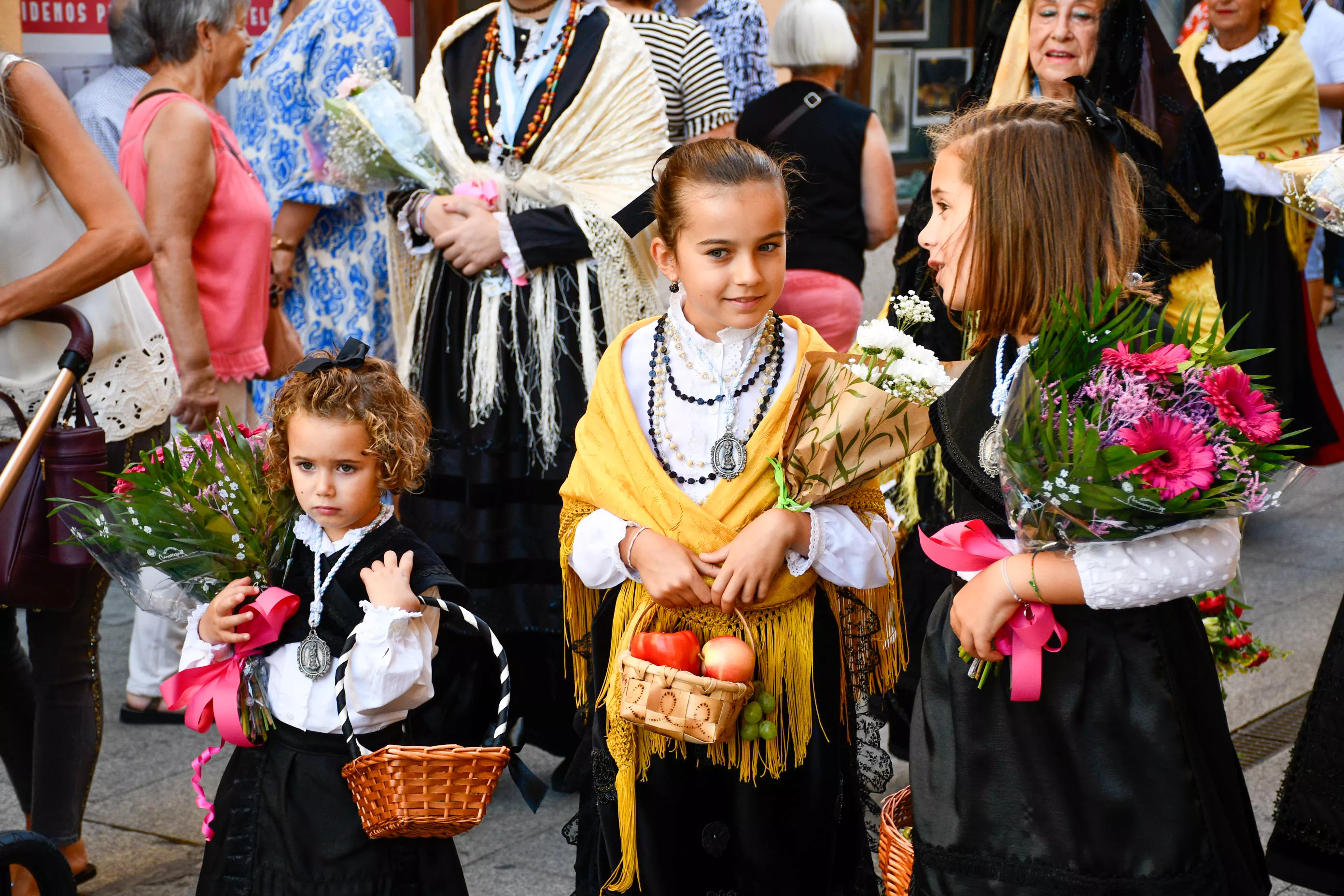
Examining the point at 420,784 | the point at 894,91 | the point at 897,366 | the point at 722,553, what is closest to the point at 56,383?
the point at 420,784

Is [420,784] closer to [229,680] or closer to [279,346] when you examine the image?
[229,680]

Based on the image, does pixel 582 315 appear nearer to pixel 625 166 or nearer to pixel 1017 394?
pixel 625 166

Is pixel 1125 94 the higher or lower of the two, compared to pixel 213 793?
higher

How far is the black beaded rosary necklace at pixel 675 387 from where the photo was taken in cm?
278

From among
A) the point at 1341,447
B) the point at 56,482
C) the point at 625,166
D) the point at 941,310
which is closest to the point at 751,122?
the point at 625,166

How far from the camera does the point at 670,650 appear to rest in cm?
259

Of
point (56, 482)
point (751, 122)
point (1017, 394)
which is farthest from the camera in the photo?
point (751, 122)

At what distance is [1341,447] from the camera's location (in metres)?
5.61

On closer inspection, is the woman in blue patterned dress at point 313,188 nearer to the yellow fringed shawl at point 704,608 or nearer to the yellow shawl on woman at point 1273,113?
the yellow fringed shawl at point 704,608

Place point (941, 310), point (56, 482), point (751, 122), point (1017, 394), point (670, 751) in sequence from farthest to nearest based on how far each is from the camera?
Answer: 1. point (751, 122)
2. point (941, 310)
3. point (56, 482)
4. point (670, 751)
5. point (1017, 394)

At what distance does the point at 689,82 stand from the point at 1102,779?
257 cm

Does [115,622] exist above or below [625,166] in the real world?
below

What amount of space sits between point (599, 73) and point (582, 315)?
2.11 feet

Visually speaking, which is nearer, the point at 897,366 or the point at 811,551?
the point at 897,366
